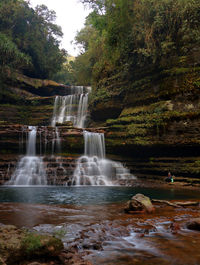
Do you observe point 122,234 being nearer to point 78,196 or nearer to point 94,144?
point 78,196

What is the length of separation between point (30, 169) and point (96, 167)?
515cm

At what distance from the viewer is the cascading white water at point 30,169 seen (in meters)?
15.5

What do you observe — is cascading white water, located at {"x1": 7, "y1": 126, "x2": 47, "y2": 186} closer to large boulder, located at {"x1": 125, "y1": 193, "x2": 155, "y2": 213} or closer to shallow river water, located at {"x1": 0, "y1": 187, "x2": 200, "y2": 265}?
shallow river water, located at {"x1": 0, "y1": 187, "x2": 200, "y2": 265}

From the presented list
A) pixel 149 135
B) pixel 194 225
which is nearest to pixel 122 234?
pixel 194 225

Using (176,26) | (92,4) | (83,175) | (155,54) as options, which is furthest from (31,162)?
(92,4)

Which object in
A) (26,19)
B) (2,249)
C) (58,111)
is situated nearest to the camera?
(2,249)

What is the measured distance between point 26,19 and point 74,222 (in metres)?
36.1

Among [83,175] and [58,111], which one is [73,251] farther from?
[58,111]

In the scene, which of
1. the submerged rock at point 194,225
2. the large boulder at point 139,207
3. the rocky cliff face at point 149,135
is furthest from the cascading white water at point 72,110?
the submerged rock at point 194,225

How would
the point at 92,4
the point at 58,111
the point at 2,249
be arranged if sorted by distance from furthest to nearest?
the point at 58,111 < the point at 92,4 < the point at 2,249

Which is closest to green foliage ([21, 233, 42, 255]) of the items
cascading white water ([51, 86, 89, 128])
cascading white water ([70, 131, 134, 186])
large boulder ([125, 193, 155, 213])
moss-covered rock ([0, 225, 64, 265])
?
moss-covered rock ([0, 225, 64, 265])

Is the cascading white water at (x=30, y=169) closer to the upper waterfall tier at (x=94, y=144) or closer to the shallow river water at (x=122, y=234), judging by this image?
the upper waterfall tier at (x=94, y=144)

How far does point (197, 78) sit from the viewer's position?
48.6ft

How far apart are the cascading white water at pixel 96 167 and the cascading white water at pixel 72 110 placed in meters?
7.15
